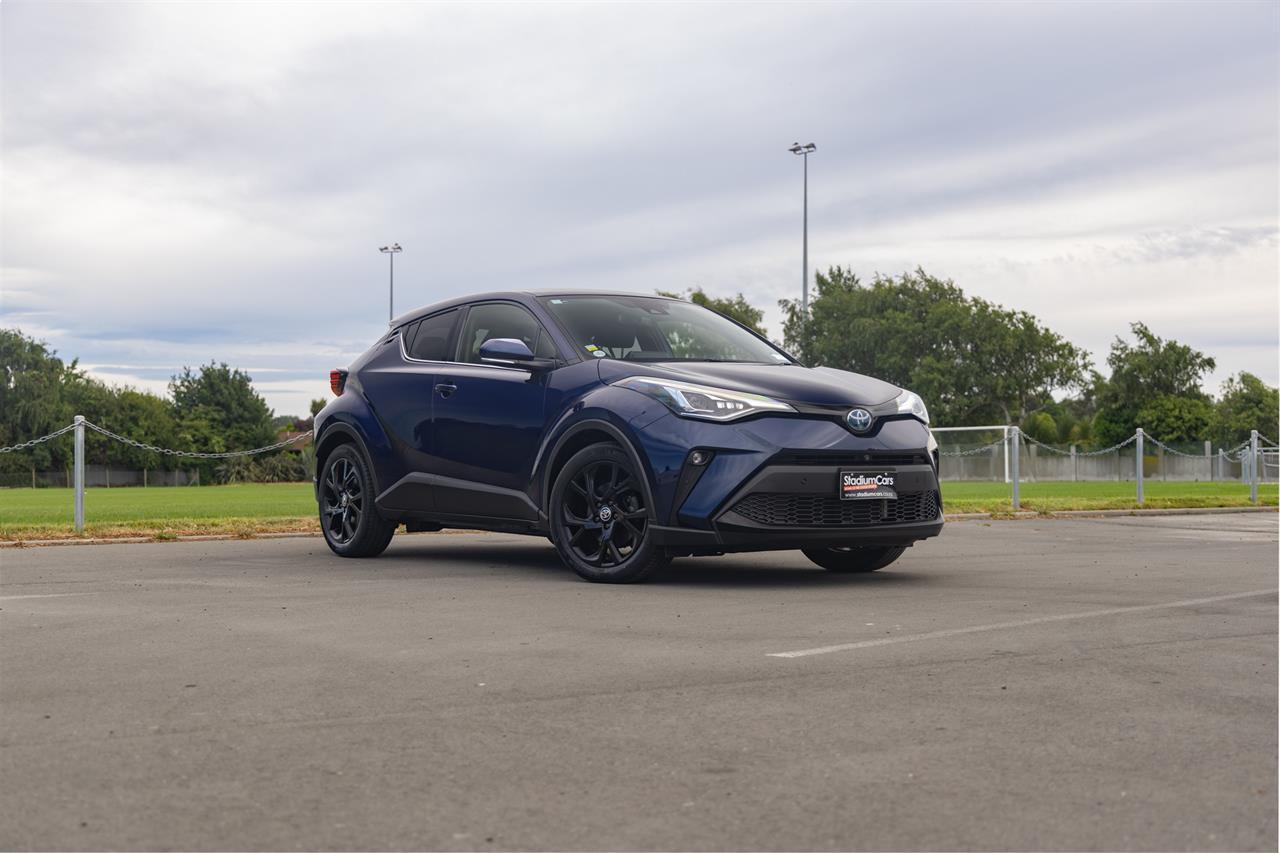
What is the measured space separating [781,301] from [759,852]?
282 feet

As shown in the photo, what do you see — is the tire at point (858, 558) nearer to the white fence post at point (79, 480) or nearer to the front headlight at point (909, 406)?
the front headlight at point (909, 406)

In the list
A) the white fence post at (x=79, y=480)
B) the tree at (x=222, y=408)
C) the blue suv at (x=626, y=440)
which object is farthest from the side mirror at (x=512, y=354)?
the tree at (x=222, y=408)

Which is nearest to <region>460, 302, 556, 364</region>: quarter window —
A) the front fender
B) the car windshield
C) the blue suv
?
the blue suv

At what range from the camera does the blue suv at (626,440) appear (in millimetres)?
8312

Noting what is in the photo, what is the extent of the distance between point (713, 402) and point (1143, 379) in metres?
76.2

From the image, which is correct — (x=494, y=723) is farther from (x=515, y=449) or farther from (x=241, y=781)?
(x=515, y=449)

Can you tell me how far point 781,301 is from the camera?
3482 inches

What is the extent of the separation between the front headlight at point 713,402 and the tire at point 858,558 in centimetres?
160

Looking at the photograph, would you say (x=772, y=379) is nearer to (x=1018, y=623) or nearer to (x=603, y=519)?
(x=603, y=519)

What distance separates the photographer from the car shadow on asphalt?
8914 mm

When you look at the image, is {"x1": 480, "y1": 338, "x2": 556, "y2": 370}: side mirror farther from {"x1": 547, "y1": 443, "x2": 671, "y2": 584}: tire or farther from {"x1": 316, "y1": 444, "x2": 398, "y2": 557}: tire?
{"x1": 316, "y1": 444, "x2": 398, "y2": 557}: tire

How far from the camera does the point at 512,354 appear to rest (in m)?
9.12

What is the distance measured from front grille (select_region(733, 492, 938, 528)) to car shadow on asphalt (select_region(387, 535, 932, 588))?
419mm

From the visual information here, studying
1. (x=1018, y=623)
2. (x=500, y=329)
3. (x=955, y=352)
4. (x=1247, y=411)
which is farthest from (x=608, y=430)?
(x=1247, y=411)
